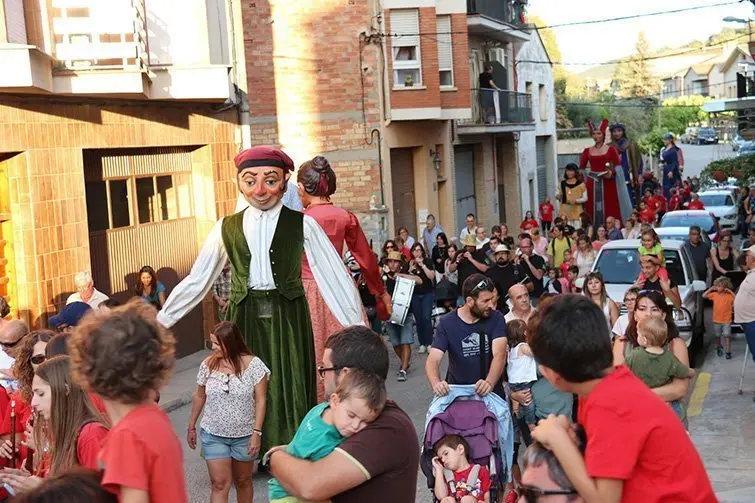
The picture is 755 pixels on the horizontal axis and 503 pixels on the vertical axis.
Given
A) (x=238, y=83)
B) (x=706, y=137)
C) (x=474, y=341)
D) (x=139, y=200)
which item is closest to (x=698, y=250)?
(x=238, y=83)

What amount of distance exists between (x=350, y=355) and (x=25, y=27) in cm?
1080

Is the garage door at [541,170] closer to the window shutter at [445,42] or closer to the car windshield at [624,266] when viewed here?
the window shutter at [445,42]

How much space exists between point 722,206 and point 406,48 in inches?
562

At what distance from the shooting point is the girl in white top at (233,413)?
7590 mm

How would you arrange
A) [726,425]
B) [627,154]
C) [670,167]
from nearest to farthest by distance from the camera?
[726,425] → [627,154] → [670,167]

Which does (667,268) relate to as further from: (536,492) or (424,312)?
(536,492)

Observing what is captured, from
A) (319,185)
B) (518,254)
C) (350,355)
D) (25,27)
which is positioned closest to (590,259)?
(518,254)

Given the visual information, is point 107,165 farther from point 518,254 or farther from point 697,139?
point 697,139

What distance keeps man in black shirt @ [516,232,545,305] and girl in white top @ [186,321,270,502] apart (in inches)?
353

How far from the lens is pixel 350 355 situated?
175 inches

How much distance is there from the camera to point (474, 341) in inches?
327

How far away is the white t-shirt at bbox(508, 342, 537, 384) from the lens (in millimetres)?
8711

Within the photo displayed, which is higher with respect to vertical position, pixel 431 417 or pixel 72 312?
pixel 72 312

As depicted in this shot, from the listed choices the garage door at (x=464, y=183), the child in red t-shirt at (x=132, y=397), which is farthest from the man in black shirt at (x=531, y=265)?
the garage door at (x=464, y=183)
